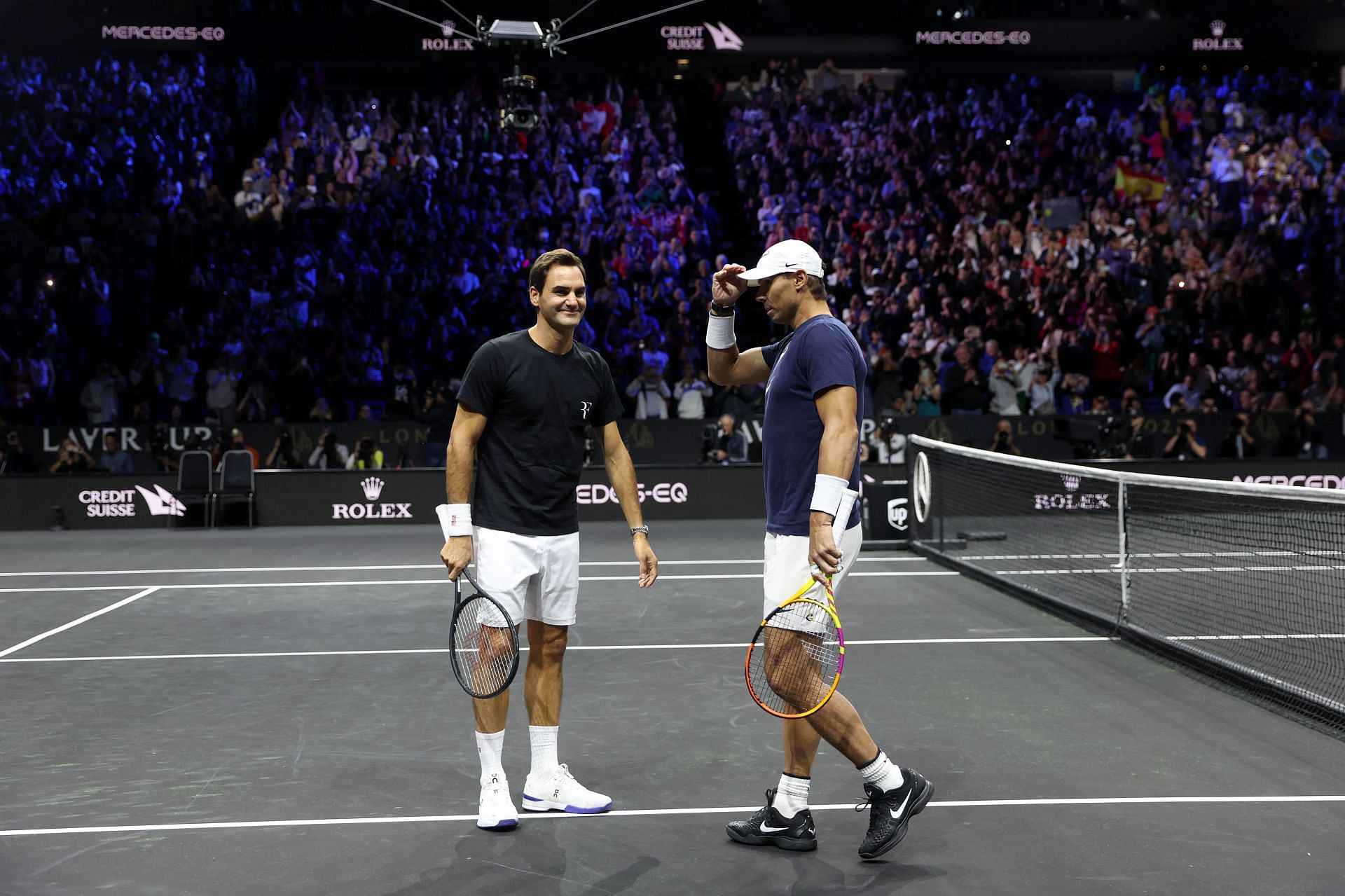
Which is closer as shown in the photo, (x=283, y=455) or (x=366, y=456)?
(x=366, y=456)

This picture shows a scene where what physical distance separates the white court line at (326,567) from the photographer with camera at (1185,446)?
7059 mm

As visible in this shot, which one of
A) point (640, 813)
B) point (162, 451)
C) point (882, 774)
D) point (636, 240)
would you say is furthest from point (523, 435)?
point (636, 240)

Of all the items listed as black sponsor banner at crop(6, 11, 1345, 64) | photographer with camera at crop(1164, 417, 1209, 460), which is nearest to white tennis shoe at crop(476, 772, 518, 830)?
photographer with camera at crop(1164, 417, 1209, 460)

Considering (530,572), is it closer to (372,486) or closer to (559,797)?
(559,797)

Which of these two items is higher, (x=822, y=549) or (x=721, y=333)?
(x=721, y=333)

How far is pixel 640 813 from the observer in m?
5.00

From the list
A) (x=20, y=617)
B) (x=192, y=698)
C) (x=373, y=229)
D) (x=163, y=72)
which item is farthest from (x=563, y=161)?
(x=192, y=698)

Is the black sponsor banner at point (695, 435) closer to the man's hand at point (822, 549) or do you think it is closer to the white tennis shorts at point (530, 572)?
the white tennis shorts at point (530, 572)

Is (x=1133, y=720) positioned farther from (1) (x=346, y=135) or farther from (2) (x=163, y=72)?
(2) (x=163, y=72)

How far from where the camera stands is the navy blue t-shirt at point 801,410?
4430 mm

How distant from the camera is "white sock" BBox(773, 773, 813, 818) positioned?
182 inches

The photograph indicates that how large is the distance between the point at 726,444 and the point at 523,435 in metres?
13.3

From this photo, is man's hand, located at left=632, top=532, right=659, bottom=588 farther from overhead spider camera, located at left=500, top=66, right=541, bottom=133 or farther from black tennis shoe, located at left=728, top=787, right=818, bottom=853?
overhead spider camera, located at left=500, top=66, right=541, bottom=133

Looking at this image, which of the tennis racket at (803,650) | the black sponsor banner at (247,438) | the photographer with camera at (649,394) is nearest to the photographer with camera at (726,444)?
the black sponsor banner at (247,438)
